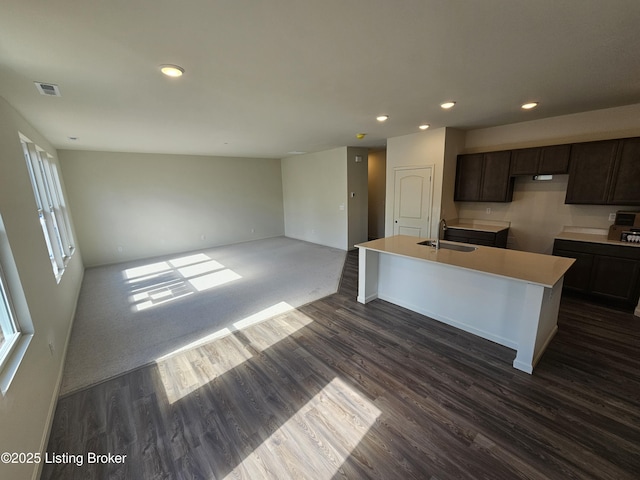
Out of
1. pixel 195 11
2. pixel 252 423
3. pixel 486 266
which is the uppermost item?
pixel 195 11

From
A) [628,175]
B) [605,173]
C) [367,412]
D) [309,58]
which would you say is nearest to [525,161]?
[605,173]

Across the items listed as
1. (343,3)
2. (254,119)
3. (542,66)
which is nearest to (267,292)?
(254,119)

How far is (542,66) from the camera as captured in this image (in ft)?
6.93

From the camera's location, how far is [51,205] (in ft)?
12.8

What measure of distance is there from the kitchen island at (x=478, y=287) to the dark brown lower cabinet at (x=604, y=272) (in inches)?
51.2

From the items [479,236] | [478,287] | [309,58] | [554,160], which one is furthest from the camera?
[479,236]

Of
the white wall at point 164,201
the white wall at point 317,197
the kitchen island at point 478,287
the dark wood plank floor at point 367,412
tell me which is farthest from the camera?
the white wall at point 317,197

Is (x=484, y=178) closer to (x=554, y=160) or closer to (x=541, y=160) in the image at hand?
(x=541, y=160)

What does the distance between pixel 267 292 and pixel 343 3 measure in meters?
3.67

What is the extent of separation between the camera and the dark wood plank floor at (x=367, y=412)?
158 centimetres

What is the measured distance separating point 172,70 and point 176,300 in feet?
10.4

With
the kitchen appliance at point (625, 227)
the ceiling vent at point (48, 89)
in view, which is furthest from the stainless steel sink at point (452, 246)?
the ceiling vent at point (48, 89)

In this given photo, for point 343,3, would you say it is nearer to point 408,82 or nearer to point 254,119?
point 408,82

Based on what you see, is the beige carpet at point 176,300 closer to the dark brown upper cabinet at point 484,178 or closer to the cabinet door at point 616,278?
the dark brown upper cabinet at point 484,178
